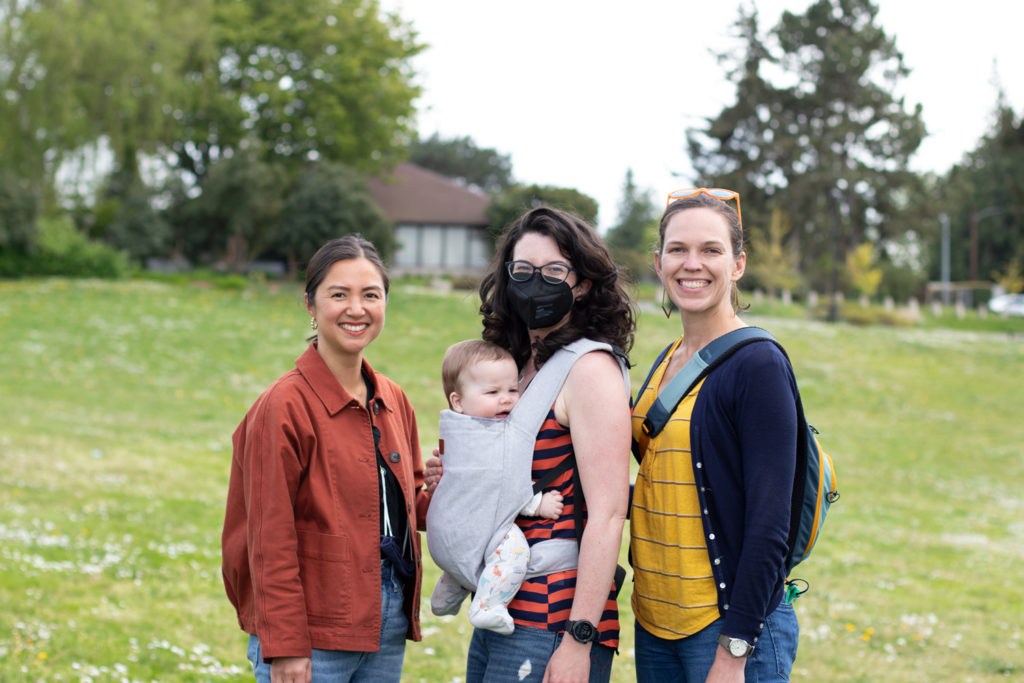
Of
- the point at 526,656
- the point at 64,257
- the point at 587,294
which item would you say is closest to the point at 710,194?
the point at 587,294

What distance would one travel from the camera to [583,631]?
259 cm

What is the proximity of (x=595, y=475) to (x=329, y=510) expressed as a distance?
878 millimetres

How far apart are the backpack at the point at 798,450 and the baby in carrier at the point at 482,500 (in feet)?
1.60

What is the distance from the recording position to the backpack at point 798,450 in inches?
104

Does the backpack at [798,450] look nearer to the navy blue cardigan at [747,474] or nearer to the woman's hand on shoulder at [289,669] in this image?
the navy blue cardigan at [747,474]

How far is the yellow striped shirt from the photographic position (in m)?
2.65

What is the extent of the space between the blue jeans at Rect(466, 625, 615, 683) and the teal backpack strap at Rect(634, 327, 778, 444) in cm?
72

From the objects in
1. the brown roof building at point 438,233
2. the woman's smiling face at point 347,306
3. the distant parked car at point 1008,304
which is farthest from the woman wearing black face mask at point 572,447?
the distant parked car at point 1008,304

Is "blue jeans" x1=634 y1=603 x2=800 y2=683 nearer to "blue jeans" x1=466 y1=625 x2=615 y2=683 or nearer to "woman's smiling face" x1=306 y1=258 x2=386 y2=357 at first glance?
"blue jeans" x1=466 y1=625 x2=615 y2=683

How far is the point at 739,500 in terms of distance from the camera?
263cm

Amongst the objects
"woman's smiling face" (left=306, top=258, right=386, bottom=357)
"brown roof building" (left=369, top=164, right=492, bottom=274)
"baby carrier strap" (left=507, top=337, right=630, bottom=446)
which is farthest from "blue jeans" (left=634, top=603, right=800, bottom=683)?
"brown roof building" (left=369, top=164, right=492, bottom=274)

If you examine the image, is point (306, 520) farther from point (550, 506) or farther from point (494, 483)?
point (550, 506)

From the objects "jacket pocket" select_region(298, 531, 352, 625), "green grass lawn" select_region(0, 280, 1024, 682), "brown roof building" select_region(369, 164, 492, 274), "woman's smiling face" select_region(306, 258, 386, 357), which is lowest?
"green grass lawn" select_region(0, 280, 1024, 682)

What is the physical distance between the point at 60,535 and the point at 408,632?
21.2ft
